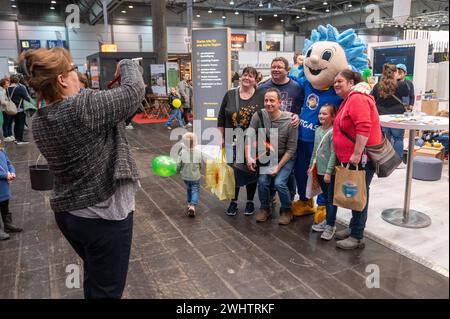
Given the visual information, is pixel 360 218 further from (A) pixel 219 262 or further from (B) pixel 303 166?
(A) pixel 219 262

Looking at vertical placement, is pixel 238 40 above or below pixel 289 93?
above

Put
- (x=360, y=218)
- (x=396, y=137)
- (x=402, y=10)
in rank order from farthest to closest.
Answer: (x=402, y=10)
(x=396, y=137)
(x=360, y=218)

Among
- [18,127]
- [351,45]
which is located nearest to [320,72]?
[351,45]

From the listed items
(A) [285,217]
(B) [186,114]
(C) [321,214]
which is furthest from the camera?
(B) [186,114]

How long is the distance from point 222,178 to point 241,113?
68 cm

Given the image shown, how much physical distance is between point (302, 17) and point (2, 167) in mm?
25646

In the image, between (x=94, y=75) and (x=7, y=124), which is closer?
(x=7, y=124)

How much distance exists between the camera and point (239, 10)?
2186cm

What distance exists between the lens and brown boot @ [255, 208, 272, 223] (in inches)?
138

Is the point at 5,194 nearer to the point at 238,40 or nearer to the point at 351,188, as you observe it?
the point at 351,188

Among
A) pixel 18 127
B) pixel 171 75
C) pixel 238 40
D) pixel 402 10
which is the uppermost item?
pixel 238 40

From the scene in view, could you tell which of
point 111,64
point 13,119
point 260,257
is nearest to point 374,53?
point 260,257

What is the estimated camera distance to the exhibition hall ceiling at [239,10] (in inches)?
747
